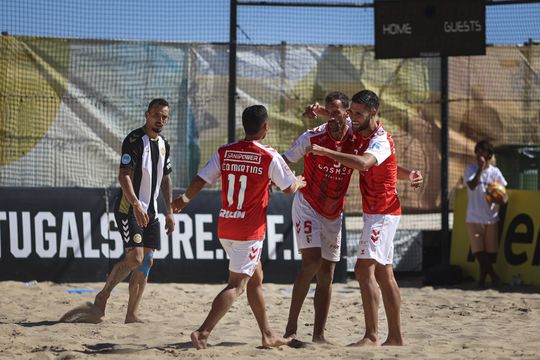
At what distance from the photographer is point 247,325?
7.54m

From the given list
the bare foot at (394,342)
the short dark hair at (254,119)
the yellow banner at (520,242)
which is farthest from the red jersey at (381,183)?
the yellow banner at (520,242)

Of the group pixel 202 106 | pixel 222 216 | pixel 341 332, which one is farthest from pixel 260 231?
pixel 202 106

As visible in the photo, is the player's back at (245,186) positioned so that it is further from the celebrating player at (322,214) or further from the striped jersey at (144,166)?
the striped jersey at (144,166)

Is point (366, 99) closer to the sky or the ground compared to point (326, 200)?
closer to the sky

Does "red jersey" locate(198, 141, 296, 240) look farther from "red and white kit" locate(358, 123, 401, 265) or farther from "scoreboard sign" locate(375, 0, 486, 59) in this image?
"scoreboard sign" locate(375, 0, 486, 59)

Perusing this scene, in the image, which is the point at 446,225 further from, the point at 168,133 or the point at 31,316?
the point at 31,316

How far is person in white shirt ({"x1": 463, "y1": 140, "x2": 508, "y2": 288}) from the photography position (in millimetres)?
10836

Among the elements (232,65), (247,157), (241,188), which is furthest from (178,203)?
(232,65)

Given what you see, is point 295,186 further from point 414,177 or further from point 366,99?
point 414,177

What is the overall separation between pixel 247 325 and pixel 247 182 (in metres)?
1.91

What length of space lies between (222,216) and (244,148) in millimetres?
509

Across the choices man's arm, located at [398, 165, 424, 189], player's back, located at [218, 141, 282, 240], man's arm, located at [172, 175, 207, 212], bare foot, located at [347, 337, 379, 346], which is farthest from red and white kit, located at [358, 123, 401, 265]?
man's arm, located at [172, 175, 207, 212]

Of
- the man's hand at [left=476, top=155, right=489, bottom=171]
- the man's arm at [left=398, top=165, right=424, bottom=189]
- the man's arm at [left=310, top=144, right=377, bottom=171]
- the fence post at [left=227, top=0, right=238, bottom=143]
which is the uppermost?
the fence post at [left=227, top=0, right=238, bottom=143]

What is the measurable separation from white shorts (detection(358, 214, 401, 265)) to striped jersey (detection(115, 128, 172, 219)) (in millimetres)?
2087
